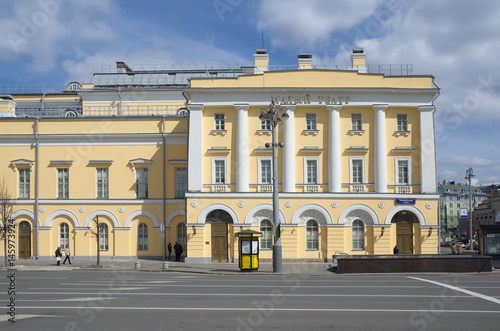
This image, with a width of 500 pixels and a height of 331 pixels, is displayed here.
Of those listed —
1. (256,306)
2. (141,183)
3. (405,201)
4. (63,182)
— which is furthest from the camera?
(63,182)

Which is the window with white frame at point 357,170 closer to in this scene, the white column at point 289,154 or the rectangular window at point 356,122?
the rectangular window at point 356,122

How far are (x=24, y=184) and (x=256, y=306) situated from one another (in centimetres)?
3170

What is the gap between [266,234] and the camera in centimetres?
3894

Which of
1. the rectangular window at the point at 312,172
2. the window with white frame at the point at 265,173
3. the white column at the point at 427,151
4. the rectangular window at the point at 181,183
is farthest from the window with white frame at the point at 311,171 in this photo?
the rectangular window at the point at 181,183

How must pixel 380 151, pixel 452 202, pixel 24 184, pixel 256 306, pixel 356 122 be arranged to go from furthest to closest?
pixel 452 202 → pixel 24 184 → pixel 356 122 → pixel 380 151 → pixel 256 306

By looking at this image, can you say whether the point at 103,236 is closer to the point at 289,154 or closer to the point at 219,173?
the point at 219,173

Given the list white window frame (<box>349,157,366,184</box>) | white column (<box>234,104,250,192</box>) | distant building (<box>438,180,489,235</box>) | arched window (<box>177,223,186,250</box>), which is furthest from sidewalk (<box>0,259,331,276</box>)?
distant building (<box>438,180,489,235</box>)

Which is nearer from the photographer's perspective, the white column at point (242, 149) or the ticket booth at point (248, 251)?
the ticket booth at point (248, 251)

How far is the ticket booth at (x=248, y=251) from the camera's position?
101ft

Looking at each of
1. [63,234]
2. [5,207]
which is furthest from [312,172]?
[5,207]

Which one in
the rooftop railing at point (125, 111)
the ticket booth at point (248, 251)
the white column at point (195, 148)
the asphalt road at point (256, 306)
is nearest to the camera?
the asphalt road at point (256, 306)

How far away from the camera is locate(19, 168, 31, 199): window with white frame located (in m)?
42.5

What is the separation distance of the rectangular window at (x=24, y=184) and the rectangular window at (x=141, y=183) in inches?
313

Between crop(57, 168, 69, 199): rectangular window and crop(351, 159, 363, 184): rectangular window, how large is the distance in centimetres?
2032
